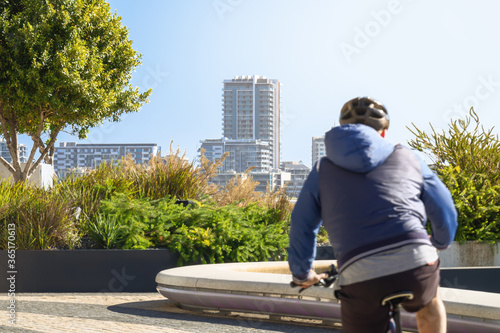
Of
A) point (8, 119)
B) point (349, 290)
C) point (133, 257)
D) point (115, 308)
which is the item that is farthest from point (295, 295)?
point (8, 119)

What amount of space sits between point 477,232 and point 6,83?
19.9 m

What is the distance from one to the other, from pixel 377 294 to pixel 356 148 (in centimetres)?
59

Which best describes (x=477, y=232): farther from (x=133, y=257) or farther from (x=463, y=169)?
(x=133, y=257)

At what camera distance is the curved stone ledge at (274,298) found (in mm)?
5379

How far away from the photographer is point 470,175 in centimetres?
1055

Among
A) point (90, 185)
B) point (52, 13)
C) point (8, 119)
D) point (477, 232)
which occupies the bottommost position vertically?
point (477, 232)

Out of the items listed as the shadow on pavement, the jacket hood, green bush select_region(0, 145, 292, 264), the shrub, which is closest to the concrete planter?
green bush select_region(0, 145, 292, 264)

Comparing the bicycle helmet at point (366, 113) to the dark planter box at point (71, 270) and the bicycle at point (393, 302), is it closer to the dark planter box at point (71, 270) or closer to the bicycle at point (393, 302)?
the bicycle at point (393, 302)

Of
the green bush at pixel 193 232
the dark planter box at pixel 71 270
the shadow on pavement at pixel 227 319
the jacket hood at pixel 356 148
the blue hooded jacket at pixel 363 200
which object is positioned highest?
the jacket hood at pixel 356 148

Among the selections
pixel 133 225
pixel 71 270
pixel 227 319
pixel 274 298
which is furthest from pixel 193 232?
pixel 274 298

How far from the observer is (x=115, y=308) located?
7676 millimetres

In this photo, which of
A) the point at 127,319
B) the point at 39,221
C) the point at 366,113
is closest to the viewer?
the point at 366,113

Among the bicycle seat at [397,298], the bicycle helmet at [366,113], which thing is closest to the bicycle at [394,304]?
the bicycle seat at [397,298]

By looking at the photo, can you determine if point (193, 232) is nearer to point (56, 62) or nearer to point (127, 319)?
point (127, 319)
